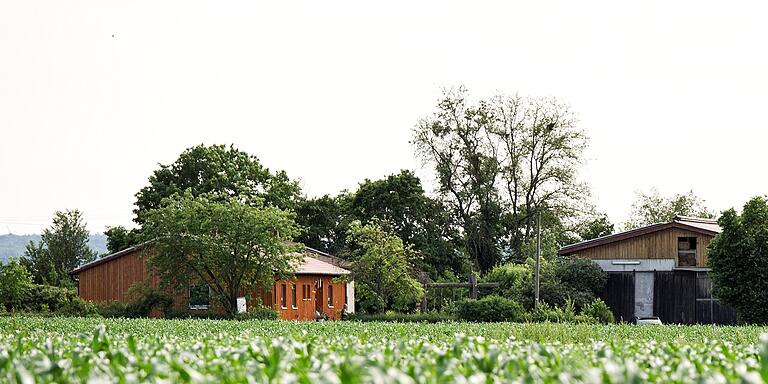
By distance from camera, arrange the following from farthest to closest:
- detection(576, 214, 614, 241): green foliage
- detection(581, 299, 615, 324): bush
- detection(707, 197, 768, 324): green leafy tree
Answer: detection(576, 214, 614, 241): green foliage, detection(581, 299, 615, 324): bush, detection(707, 197, 768, 324): green leafy tree

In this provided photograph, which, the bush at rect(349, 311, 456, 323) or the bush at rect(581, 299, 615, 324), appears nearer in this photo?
the bush at rect(581, 299, 615, 324)

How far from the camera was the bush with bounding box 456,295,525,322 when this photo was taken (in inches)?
1713

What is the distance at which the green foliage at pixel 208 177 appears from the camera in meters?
69.1

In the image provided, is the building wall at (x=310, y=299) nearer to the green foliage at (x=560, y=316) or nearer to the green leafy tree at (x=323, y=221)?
the green foliage at (x=560, y=316)

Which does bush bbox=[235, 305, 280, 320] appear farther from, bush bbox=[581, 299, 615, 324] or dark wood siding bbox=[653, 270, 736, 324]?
dark wood siding bbox=[653, 270, 736, 324]

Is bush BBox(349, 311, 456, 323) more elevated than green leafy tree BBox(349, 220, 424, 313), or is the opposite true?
green leafy tree BBox(349, 220, 424, 313)

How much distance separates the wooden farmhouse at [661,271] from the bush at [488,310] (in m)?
8.28

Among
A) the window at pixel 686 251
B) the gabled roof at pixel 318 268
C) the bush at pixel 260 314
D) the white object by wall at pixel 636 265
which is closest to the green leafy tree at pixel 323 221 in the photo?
the gabled roof at pixel 318 268

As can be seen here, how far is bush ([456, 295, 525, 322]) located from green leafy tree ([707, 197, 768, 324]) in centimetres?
759

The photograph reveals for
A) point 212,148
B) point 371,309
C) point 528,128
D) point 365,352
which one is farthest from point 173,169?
point 365,352

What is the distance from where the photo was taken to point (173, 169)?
7038 centimetres

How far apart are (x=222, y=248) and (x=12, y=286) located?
492 inches

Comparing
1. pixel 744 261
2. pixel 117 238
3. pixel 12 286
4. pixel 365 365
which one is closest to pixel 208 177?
pixel 117 238

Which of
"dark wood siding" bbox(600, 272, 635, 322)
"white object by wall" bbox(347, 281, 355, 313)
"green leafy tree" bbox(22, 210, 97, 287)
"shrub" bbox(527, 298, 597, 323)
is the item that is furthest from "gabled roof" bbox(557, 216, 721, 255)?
"green leafy tree" bbox(22, 210, 97, 287)
